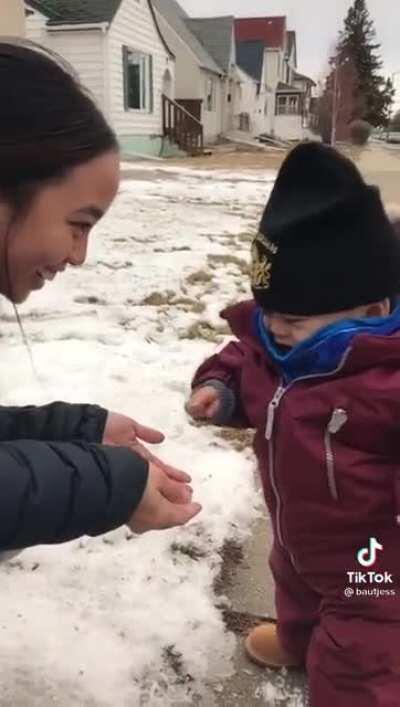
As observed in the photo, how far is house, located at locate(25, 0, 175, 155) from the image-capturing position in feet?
55.2

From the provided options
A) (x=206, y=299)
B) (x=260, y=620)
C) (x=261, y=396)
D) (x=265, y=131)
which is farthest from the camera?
(x=265, y=131)

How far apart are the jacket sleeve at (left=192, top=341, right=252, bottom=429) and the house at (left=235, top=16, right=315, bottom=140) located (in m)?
41.5

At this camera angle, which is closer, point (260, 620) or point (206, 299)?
point (260, 620)

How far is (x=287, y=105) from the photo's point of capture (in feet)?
150

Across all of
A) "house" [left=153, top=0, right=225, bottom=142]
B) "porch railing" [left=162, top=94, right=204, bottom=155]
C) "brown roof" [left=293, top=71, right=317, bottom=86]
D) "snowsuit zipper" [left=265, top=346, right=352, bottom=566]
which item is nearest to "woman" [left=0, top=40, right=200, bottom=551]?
"snowsuit zipper" [left=265, top=346, right=352, bottom=566]

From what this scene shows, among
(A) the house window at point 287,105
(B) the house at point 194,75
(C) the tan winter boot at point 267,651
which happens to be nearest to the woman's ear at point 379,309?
(C) the tan winter boot at point 267,651

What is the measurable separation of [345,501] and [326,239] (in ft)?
1.71

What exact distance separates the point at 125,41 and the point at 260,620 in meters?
18.1

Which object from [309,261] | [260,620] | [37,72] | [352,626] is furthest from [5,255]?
[260,620]

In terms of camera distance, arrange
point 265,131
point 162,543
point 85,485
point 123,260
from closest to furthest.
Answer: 1. point 85,485
2. point 162,543
3. point 123,260
4. point 265,131

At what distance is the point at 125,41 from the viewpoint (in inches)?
713

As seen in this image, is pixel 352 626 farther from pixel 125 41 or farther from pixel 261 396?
pixel 125 41

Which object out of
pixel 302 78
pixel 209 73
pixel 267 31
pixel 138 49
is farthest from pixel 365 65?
pixel 138 49

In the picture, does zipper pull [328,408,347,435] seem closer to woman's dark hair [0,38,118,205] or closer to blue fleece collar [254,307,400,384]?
blue fleece collar [254,307,400,384]
